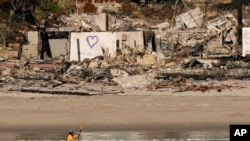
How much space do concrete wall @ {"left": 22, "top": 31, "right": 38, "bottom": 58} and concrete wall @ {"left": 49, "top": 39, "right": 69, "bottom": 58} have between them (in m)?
0.73

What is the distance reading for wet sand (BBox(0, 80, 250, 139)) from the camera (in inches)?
526

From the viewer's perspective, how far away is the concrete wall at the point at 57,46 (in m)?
25.4

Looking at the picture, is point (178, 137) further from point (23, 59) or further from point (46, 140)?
point (23, 59)

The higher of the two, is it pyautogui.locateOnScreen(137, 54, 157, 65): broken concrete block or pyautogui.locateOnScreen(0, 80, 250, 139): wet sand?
pyautogui.locateOnScreen(137, 54, 157, 65): broken concrete block

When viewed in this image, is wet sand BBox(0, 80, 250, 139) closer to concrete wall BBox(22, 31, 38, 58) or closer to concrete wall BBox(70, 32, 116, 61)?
concrete wall BBox(70, 32, 116, 61)

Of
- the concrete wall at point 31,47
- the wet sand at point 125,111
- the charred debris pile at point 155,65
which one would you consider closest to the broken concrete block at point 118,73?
the charred debris pile at point 155,65

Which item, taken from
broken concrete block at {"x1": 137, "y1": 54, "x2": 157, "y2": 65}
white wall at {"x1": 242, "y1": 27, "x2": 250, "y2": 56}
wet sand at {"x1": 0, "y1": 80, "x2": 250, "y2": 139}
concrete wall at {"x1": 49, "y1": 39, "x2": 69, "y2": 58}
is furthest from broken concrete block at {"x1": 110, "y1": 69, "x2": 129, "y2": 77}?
white wall at {"x1": 242, "y1": 27, "x2": 250, "y2": 56}

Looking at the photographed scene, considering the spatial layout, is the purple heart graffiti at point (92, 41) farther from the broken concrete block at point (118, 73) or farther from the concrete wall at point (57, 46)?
the broken concrete block at point (118, 73)

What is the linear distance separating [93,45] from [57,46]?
241cm

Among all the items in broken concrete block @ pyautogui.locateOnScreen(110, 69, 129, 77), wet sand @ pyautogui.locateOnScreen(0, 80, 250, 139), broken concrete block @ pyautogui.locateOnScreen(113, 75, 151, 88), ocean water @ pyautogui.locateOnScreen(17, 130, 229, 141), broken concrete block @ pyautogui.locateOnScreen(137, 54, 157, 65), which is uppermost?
broken concrete block @ pyautogui.locateOnScreen(137, 54, 157, 65)

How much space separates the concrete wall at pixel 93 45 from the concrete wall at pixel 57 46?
5.04 ft

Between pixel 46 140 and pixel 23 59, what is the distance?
12196 mm

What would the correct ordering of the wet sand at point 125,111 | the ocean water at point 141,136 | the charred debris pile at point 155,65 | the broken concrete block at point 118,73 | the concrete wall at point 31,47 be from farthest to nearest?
the concrete wall at point 31,47 → the broken concrete block at point 118,73 → the charred debris pile at point 155,65 → the wet sand at point 125,111 → the ocean water at point 141,136

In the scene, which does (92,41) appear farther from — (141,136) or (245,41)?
(141,136)
